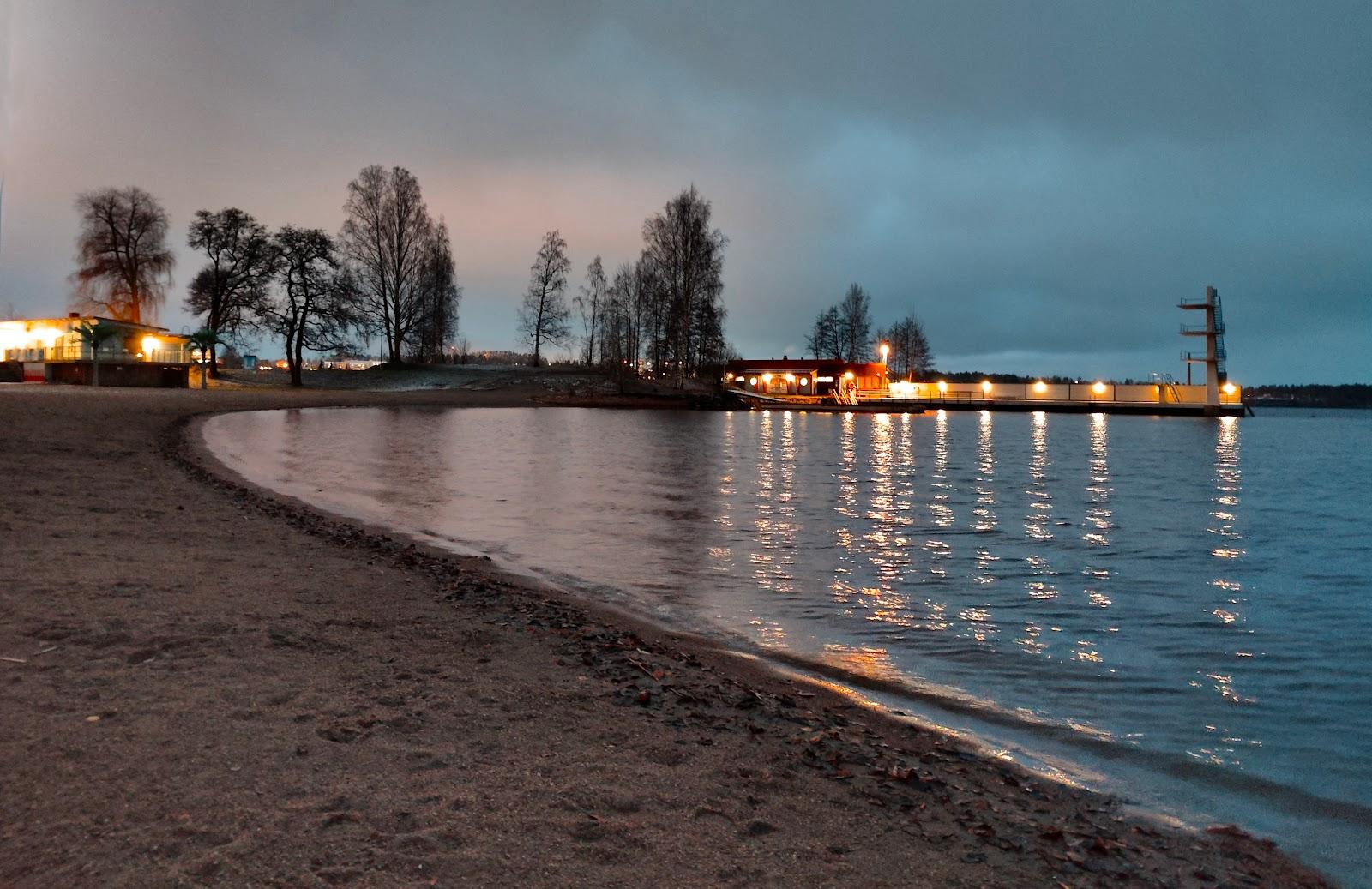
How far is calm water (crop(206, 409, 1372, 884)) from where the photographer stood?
5719mm

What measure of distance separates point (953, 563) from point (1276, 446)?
5344 centimetres

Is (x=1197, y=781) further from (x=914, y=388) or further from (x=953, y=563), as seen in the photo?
(x=914, y=388)

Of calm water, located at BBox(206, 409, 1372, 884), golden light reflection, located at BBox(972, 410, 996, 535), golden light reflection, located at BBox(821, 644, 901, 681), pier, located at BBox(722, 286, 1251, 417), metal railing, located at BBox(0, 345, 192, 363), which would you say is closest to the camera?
calm water, located at BBox(206, 409, 1372, 884)

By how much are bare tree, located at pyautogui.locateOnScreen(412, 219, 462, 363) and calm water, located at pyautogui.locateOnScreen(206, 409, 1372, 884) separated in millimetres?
48542

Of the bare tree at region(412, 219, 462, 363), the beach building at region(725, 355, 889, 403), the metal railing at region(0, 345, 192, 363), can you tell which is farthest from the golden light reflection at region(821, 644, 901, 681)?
the beach building at region(725, 355, 889, 403)

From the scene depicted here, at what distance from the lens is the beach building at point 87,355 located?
54.8 m

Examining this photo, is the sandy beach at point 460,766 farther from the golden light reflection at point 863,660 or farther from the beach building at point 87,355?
the beach building at point 87,355

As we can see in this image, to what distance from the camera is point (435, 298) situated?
81.8 metres

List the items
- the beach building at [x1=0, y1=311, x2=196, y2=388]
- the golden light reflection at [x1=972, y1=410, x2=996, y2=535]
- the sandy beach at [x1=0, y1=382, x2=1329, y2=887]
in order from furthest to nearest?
the beach building at [x1=0, y1=311, x2=196, y2=388] → the golden light reflection at [x1=972, y1=410, x2=996, y2=535] → the sandy beach at [x1=0, y1=382, x2=1329, y2=887]

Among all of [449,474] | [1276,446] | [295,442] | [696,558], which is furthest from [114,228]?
[1276,446]

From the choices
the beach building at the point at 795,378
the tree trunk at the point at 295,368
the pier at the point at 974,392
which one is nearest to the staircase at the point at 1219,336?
the pier at the point at 974,392

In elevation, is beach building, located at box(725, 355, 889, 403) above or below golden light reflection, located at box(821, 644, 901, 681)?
above

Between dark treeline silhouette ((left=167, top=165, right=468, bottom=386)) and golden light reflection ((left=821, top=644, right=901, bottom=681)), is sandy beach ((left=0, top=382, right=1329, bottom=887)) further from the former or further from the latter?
dark treeline silhouette ((left=167, top=165, right=468, bottom=386))

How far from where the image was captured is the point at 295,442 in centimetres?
3005
